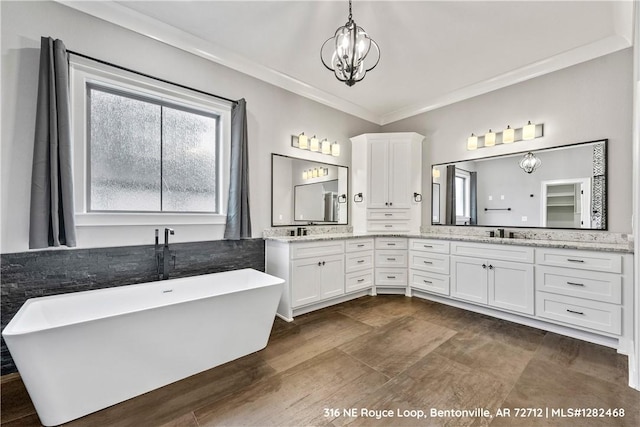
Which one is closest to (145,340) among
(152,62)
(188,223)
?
(188,223)

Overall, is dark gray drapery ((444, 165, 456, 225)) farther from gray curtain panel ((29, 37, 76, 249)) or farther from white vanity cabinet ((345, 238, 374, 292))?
gray curtain panel ((29, 37, 76, 249))

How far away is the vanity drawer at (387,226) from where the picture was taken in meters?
4.15

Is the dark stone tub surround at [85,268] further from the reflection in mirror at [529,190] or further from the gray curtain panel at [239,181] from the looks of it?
the reflection in mirror at [529,190]

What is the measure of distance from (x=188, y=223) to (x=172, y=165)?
24.6 inches

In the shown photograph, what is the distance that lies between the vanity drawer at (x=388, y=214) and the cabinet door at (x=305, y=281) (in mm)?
1322

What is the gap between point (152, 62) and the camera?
8.51ft

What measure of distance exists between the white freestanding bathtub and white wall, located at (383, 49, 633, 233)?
3.37 metres

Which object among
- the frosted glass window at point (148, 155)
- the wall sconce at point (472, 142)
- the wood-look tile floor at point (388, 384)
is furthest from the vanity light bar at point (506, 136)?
the frosted glass window at point (148, 155)

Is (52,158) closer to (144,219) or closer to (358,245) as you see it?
(144,219)

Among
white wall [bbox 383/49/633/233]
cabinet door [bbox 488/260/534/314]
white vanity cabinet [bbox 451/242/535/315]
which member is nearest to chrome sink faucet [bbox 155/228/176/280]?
white vanity cabinet [bbox 451/242/535/315]

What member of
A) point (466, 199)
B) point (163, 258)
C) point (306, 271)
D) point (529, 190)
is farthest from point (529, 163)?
point (163, 258)

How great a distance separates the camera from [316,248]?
327cm

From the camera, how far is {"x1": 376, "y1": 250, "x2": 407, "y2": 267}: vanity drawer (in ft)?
12.9

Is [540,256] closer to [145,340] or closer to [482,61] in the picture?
[482,61]
